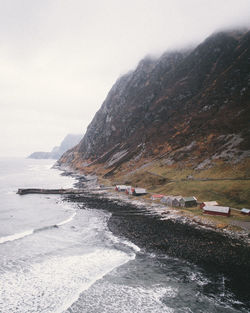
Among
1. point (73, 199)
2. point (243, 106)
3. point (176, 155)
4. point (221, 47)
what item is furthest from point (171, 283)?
point (221, 47)

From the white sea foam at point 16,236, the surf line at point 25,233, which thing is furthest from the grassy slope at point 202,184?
the white sea foam at point 16,236

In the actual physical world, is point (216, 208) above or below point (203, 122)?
below

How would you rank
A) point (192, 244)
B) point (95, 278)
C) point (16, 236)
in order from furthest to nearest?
1. point (16, 236)
2. point (192, 244)
3. point (95, 278)

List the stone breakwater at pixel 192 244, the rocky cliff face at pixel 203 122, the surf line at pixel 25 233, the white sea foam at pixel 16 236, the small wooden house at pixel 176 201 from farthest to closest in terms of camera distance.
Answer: the rocky cliff face at pixel 203 122 → the small wooden house at pixel 176 201 → the surf line at pixel 25 233 → the white sea foam at pixel 16 236 → the stone breakwater at pixel 192 244

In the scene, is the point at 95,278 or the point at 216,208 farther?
the point at 216,208

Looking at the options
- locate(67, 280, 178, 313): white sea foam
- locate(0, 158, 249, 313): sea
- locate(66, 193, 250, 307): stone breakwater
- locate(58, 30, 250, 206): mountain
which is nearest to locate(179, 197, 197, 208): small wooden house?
locate(66, 193, 250, 307): stone breakwater

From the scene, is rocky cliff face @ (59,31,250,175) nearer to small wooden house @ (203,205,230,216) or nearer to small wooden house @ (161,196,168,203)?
small wooden house @ (161,196,168,203)

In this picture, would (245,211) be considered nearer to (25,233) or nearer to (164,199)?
(164,199)

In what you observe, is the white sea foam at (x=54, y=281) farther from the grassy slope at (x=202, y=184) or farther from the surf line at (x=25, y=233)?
Result: the grassy slope at (x=202, y=184)

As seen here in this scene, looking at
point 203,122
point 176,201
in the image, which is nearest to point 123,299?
point 176,201
